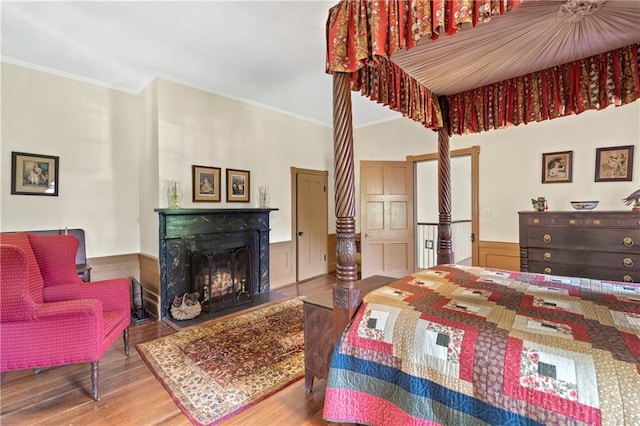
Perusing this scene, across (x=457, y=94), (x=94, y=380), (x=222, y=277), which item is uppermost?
(x=457, y=94)

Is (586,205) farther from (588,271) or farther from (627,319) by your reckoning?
(627,319)

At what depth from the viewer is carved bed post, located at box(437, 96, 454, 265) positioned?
280 centimetres

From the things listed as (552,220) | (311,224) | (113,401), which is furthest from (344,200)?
(311,224)

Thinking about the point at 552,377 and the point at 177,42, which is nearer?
the point at 552,377

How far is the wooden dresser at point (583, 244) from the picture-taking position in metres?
2.52

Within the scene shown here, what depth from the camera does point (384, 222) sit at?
185 inches

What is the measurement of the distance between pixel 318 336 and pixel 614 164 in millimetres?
3605

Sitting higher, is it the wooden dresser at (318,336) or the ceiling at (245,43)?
the ceiling at (245,43)

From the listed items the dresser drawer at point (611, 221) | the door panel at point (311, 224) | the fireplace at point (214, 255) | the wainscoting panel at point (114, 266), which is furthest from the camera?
the door panel at point (311, 224)

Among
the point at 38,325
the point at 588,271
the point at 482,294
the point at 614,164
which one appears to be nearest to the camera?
A: the point at 482,294

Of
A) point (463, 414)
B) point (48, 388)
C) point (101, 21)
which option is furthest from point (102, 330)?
point (101, 21)

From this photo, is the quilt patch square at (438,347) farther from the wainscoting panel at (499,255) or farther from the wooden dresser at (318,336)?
the wainscoting panel at (499,255)

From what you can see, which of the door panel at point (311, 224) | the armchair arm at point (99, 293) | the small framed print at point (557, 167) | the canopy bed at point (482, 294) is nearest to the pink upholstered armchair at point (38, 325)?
the armchair arm at point (99, 293)

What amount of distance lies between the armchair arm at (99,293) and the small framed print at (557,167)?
463 cm
